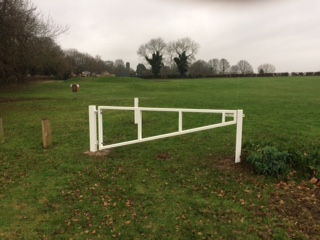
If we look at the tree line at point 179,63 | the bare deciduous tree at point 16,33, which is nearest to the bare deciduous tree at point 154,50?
the tree line at point 179,63

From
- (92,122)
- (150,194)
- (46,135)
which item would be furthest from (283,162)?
(46,135)

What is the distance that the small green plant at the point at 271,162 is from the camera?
5.02m

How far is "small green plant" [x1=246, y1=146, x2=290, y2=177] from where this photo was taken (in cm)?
502

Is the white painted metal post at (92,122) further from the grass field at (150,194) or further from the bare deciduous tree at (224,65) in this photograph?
the bare deciduous tree at (224,65)

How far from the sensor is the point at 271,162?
199 inches

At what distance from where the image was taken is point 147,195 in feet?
15.0

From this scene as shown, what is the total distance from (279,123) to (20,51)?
15.7m

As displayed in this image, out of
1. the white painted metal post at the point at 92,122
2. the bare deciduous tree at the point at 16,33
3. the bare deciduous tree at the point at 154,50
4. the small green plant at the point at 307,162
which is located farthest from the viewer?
the bare deciduous tree at the point at 154,50

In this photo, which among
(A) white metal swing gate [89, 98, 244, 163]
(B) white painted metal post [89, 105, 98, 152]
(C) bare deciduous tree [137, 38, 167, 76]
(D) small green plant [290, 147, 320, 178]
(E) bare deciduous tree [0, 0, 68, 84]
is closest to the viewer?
(D) small green plant [290, 147, 320, 178]

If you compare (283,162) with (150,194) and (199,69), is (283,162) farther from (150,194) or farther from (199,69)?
(199,69)

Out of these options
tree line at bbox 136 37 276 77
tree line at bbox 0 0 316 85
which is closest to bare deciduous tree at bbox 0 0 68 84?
tree line at bbox 0 0 316 85

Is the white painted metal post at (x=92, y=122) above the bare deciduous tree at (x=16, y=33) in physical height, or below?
below

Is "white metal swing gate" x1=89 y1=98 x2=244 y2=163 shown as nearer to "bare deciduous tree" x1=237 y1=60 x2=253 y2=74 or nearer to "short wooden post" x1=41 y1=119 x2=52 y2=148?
"short wooden post" x1=41 y1=119 x2=52 y2=148

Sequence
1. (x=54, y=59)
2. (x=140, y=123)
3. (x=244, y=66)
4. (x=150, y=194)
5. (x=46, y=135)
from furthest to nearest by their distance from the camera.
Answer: (x=244, y=66) → (x=54, y=59) → (x=46, y=135) → (x=140, y=123) → (x=150, y=194)
